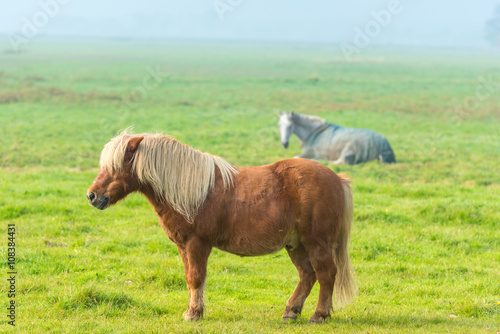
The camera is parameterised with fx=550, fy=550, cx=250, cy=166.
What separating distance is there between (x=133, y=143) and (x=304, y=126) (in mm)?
12847

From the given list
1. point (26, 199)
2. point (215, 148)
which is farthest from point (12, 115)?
point (26, 199)

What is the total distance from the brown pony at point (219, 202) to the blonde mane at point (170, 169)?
10 millimetres

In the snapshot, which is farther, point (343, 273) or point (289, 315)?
point (343, 273)

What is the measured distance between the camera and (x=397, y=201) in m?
11.5

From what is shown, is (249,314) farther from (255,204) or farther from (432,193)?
(432,193)

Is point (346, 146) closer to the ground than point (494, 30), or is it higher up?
closer to the ground

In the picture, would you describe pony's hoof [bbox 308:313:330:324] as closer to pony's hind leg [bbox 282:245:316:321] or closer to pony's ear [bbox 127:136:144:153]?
pony's hind leg [bbox 282:245:316:321]

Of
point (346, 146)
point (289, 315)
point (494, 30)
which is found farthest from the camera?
point (494, 30)

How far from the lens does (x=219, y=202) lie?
18.8ft

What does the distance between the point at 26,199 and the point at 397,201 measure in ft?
24.7

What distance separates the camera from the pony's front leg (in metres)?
5.61

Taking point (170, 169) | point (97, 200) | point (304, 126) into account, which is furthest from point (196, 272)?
point (304, 126)

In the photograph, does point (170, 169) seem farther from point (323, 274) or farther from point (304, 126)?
point (304, 126)

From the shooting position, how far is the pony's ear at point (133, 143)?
561 cm
